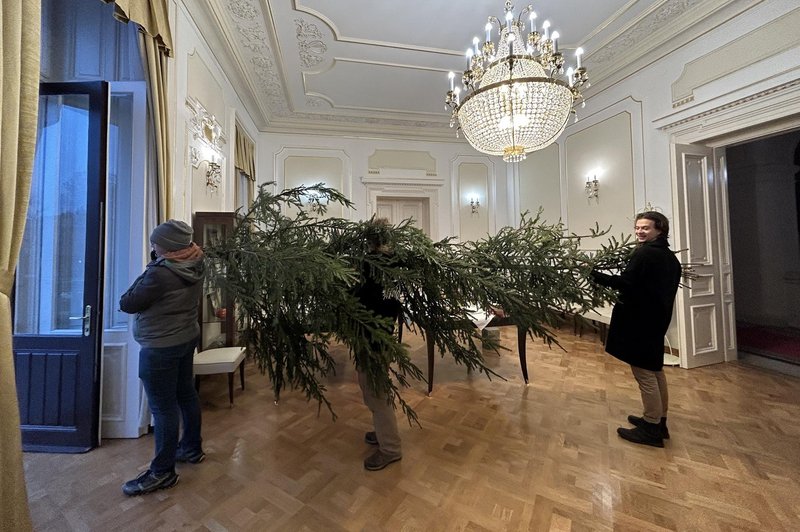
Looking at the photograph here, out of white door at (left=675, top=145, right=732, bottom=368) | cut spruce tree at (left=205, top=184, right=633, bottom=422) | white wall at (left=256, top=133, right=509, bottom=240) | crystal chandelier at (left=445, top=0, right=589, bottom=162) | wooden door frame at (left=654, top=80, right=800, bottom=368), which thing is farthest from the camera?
white wall at (left=256, top=133, right=509, bottom=240)

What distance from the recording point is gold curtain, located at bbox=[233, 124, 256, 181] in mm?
4395

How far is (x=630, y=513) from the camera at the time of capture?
158 centimetres

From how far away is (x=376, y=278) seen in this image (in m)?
1.16

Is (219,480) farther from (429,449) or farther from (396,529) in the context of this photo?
(429,449)

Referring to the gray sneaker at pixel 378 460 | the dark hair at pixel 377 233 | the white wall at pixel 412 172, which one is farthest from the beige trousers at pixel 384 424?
the white wall at pixel 412 172

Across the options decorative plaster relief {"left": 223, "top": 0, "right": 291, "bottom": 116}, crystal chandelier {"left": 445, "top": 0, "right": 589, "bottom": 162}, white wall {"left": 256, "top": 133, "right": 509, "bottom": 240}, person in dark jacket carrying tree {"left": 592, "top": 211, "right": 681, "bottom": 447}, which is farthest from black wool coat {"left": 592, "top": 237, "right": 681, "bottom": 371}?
white wall {"left": 256, "top": 133, "right": 509, "bottom": 240}

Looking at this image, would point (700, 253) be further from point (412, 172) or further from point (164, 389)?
point (164, 389)

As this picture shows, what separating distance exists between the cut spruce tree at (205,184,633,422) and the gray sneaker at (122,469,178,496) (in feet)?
4.38

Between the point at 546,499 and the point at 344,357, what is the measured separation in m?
2.75

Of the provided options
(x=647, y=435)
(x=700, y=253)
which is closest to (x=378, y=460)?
(x=647, y=435)

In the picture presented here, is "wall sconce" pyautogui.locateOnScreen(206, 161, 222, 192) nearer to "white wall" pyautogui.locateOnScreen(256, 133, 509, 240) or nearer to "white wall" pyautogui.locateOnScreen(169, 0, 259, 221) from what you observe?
"white wall" pyautogui.locateOnScreen(169, 0, 259, 221)

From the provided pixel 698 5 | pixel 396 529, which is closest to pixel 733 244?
pixel 698 5

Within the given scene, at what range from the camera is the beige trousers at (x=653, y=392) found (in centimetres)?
212

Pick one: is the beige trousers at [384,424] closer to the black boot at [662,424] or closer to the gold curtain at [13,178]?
the gold curtain at [13,178]
